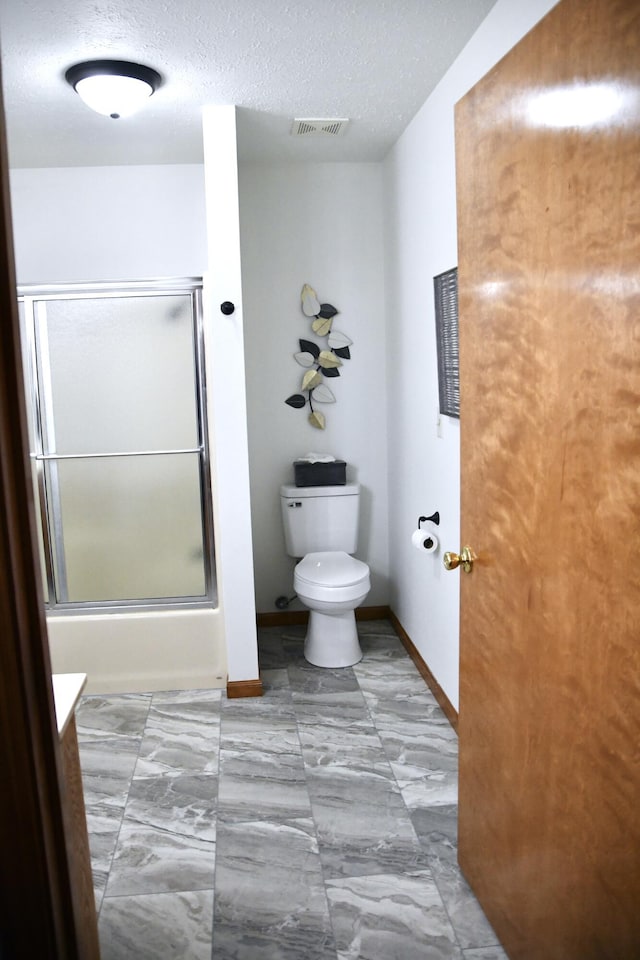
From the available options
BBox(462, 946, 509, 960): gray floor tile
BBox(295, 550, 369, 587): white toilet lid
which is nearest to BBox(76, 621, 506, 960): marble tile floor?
BBox(462, 946, 509, 960): gray floor tile

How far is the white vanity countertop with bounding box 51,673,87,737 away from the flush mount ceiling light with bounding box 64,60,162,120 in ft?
6.16

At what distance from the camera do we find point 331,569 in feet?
11.5

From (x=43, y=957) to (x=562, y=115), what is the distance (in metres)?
1.43

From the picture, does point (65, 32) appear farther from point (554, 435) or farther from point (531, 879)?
point (531, 879)

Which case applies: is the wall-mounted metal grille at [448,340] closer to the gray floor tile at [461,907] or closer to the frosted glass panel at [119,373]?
the frosted glass panel at [119,373]

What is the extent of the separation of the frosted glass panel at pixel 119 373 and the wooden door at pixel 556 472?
179cm

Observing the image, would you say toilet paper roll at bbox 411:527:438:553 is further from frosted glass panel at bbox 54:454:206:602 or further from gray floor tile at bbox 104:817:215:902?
gray floor tile at bbox 104:817:215:902

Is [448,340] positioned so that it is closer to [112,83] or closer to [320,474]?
[320,474]

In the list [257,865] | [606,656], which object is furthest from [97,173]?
[606,656]

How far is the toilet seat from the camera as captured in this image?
3.35 m

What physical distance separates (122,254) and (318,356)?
1.08 meters

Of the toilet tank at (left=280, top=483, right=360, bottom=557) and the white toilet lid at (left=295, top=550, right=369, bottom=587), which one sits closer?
the white toilet lid at (left=295, top=550, right=369, bottom=587)

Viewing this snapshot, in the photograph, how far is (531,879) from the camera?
5.11ft

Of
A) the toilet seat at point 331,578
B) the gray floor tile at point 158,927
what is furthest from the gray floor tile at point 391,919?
the toilet seat at point 331,578
